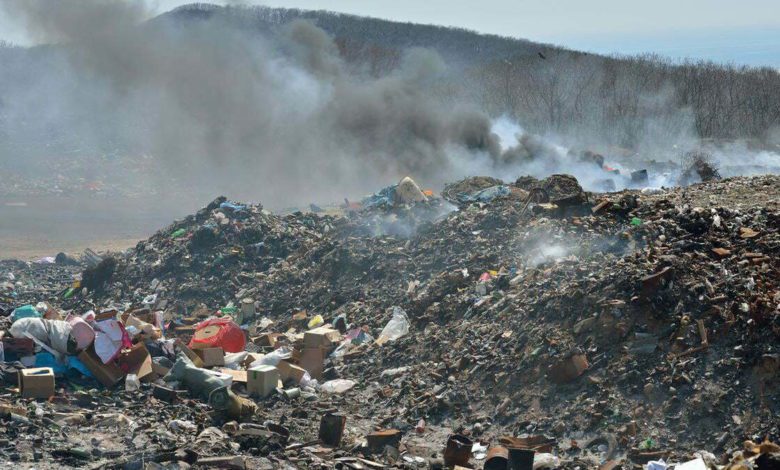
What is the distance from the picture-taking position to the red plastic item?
10.5 m

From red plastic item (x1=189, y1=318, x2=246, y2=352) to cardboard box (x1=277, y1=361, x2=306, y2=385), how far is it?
1126 millimetres

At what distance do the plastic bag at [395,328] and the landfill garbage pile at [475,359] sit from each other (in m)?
0.03

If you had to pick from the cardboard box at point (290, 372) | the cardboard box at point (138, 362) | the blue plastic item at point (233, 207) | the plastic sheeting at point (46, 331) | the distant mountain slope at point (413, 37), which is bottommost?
the cardboard box at point (290, 372)

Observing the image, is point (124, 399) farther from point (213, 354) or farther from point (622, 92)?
point (622, 92)

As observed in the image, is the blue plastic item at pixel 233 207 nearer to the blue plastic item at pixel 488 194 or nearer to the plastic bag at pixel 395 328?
the blue plastic item at pixel 488 194

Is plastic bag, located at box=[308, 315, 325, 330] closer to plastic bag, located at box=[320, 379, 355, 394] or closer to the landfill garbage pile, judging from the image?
the landfill garbage pile

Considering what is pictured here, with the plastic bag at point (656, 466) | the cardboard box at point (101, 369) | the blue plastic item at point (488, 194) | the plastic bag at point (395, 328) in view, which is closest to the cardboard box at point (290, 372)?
the plastic bag at point (395, 328)

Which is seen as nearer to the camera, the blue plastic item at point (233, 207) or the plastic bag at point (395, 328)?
the plastic bag at point (395, 328)

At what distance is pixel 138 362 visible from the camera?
9.27 meters

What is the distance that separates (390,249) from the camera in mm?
13797

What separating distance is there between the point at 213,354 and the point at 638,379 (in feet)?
15.6

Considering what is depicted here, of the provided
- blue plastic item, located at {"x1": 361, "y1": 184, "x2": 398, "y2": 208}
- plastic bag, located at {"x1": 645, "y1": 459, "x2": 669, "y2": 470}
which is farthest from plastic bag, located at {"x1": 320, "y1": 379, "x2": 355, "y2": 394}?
blue plastic item, located at {"x1": 361, "y1": 184, "x2": 398, "y2": 208}

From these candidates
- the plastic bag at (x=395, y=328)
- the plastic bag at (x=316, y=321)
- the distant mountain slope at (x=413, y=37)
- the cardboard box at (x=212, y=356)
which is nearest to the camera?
the cardboard box at (x=212, y=356)

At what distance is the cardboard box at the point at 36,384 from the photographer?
8203mm
